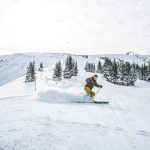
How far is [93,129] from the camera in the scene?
25.8 feet

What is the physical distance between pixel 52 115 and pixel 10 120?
1773 mm

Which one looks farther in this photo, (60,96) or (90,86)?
(90,86)

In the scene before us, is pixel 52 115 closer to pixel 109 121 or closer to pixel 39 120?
pixel 39 120

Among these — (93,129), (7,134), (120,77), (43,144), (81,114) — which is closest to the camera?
(43,144)

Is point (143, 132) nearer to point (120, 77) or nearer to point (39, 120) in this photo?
point (39, 120)

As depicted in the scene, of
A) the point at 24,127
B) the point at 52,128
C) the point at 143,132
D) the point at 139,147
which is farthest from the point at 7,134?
the point at 143,132

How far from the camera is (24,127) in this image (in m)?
7.33

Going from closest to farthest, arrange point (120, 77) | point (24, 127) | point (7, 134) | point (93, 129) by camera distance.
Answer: point (7, 134) → point (24, 127) → point (93, 129) → point (120, 77)

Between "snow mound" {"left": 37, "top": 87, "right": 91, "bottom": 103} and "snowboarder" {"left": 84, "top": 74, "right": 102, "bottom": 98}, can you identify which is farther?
"snowboarder" {"left": 84, "top": 74, "right": 102, "bottom": 98}

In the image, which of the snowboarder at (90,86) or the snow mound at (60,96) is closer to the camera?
the snow mound at (60,96)

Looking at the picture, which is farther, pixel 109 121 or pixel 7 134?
pixel 109 121

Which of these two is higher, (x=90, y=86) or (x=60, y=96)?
(x=90, y=86)

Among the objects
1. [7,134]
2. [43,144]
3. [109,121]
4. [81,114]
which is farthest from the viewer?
[81,114]

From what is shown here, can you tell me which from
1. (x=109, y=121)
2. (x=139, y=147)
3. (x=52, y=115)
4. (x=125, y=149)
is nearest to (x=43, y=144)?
(x=125, y=149)
